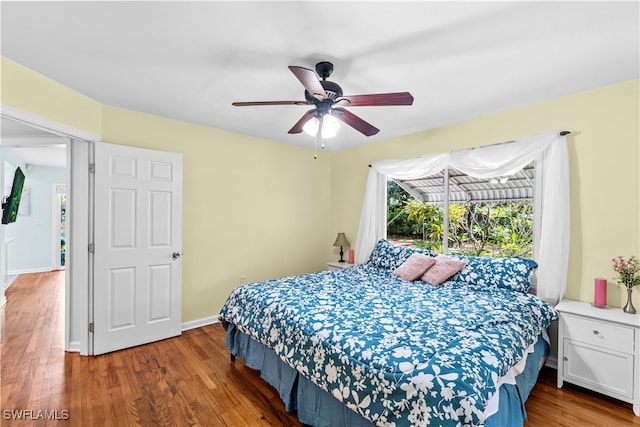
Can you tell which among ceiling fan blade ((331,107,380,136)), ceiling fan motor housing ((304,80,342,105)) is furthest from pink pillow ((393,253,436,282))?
ceiling fan motor housing ((304,80,342,105))

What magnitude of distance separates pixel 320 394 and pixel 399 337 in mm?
632

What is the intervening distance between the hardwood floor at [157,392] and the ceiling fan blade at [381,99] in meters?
2.20

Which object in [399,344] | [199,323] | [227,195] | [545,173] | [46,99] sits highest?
[46,99]

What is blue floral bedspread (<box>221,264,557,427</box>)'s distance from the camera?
129cm

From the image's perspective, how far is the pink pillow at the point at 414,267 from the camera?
9.98 feet

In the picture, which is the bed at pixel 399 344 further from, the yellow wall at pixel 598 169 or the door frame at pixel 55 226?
the door frame at pixel 55 226

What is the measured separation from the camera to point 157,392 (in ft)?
7.19

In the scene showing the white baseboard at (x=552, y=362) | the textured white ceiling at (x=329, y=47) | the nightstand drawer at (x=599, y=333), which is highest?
the textured white ceiling at (x=329, y=47)

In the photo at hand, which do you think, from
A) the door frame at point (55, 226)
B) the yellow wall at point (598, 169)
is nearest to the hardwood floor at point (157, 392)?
the yellow wall at point (598, 169)

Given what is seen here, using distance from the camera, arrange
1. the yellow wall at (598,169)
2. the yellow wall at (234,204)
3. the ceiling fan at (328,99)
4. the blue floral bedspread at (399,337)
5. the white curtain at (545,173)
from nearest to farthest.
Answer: the blue floral bedspread at (399,337)
the ceiling fan at (328,99)
the yellow wall at (598,169)
the white curtain at (545,173)
the yellow wall at (234,204)

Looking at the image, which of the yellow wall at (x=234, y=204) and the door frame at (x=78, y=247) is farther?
the yellow wall at (x=234, y=204)

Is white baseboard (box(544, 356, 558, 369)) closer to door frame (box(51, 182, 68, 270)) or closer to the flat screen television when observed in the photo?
the flat screen television

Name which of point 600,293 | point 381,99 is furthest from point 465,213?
point 381,99

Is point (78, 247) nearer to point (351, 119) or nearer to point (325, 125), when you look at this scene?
point (325, 125)
